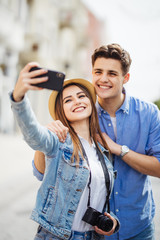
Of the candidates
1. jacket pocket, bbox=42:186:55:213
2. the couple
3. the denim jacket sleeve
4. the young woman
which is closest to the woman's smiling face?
the couple

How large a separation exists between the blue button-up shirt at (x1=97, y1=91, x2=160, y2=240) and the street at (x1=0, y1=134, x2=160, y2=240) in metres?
0.21

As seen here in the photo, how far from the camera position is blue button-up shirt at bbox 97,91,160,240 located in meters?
1.92

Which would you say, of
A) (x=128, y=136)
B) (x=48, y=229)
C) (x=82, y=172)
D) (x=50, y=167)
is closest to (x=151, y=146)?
(x=128, y=136)

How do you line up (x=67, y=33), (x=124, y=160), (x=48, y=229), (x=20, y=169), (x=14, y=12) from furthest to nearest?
(x=67, y=33) < (x=14, y=12) < (x=20, y=169) < (x=124, y=160) < (x=48, y=229)

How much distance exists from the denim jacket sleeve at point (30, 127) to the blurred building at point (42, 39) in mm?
6444

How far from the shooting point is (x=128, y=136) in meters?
1.98

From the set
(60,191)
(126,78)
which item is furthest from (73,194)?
(126,78)

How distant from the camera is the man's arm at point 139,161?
6.12ft

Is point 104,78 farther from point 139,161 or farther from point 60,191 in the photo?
point 60,191

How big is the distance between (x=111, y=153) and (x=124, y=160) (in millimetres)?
97

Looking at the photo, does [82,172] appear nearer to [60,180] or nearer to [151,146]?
[60,180]

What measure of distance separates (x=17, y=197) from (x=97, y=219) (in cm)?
370

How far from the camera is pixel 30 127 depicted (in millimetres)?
1292

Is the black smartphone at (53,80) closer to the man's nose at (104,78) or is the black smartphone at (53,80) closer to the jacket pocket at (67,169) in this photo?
the jacket pocket at (67,169)
